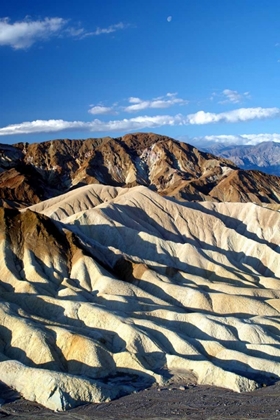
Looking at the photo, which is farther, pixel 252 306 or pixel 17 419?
pixel 252 306

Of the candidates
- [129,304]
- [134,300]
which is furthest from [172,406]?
[134,300]

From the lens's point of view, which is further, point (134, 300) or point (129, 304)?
point (134, 300)

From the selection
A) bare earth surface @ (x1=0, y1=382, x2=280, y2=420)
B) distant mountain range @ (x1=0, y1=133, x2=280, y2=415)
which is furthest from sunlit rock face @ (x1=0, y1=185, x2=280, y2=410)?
bare earth surface @ (x1=0, y1=382, x2=280, y2=420)

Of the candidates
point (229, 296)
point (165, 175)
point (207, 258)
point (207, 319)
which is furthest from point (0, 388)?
point (165, 175)

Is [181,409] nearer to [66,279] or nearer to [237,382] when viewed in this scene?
[237,382]

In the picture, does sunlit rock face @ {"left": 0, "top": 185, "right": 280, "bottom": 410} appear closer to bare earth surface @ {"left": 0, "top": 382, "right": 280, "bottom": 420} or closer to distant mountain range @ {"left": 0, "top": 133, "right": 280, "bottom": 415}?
distant mountain range @ {"left": 0, "top": 133, "right": 280, "bottom": 415}

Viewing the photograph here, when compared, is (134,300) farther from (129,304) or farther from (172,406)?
(172,406)

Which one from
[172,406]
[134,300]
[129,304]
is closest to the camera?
[172,406]
